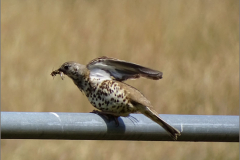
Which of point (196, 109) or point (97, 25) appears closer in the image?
point (196, 109)

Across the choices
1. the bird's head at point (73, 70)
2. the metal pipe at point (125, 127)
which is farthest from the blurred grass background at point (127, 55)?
the metal pipe at point (125, 127)

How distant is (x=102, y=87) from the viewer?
3.61 metres

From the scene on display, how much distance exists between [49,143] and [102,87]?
12.5ft

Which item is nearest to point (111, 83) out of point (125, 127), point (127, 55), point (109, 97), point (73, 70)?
point (109, 97)

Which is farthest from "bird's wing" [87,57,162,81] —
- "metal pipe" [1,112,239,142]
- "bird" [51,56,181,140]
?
"metal pipe" [1,112,239,142]

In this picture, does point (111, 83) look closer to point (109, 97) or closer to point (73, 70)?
point (109, 97)

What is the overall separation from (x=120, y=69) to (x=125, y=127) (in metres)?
1.05

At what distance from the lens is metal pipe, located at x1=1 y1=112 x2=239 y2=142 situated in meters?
2.38

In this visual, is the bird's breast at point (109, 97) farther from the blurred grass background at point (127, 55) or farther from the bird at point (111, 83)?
the blurred grass background at point (127, 55)

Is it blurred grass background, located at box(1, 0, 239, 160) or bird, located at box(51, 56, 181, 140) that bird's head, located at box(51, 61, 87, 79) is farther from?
blurred grass background, located at box(1, 0, 239, 160)

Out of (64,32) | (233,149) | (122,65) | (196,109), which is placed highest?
(64,32)

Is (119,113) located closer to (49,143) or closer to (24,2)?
(49,143)

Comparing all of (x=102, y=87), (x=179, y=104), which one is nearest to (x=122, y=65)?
(x=102, y=87)

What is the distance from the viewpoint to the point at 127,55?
27.4ft
